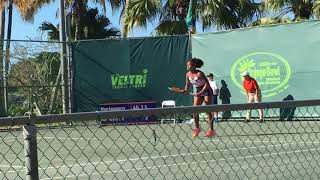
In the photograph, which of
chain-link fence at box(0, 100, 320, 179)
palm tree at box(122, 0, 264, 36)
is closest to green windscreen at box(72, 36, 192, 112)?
palm tree at box(122, 0, 264, 36)

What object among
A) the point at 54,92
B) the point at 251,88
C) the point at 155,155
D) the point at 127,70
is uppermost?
the point at 127,70

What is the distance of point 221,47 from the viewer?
65.5 ft

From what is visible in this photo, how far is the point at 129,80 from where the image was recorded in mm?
21234

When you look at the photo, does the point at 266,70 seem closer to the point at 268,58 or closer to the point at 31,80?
the point at 268,58

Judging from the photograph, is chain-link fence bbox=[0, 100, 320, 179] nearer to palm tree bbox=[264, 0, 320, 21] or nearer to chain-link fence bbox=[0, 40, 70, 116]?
chain-link fence bbox=[0, 40, 70, 116]

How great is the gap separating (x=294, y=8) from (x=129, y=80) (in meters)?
6.57

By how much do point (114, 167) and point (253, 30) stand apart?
11169 millimetres

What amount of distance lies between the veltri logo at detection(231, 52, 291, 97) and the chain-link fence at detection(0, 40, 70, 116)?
5864 millimetres

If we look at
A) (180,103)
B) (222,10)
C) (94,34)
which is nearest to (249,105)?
(180,103)

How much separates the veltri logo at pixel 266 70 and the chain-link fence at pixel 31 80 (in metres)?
5.86

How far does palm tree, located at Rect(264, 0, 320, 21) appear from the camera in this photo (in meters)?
22.3

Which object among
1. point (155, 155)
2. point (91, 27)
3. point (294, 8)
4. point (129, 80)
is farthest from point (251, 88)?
point (91, 27)

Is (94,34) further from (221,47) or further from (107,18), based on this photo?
(221,47)

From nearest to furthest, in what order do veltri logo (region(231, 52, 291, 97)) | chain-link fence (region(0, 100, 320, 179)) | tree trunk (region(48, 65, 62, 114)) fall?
chain-link fence (region(0, 100, 320, 179))
veltri logo (region(231, 52, 291, 97))
tree trunk (region(48, 65, 62, 114))
